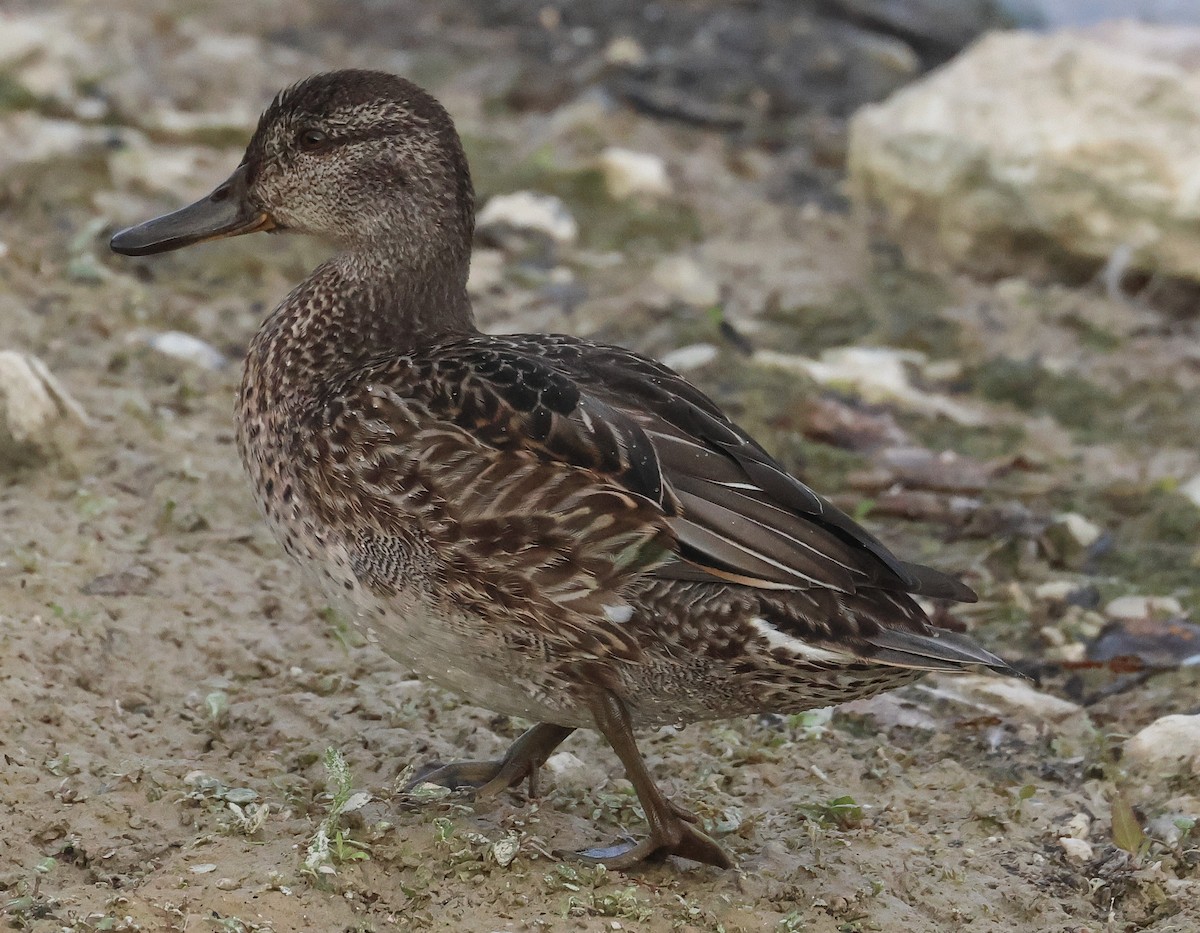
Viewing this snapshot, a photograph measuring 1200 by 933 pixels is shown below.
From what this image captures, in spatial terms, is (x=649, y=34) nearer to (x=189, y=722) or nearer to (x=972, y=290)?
(x=972, y=290)

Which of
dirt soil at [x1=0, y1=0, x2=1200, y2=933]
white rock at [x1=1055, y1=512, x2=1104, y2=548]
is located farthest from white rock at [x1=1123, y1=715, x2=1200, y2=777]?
white rock at [x1=1055, y1=512, x2=1104, y2=548]

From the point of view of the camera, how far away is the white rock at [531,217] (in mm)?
6285

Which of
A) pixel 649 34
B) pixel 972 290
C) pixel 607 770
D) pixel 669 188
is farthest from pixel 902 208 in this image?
pixel 607 770

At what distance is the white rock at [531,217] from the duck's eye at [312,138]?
102 inches

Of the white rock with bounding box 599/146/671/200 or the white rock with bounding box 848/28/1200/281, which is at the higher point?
the white rock with bounding box 848/28/1200/281

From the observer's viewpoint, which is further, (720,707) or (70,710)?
(70,710)

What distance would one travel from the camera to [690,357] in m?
5.38

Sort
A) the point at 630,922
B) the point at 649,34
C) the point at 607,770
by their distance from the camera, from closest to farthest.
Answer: the point at 630,922 < the point at 607,770 < the point at 649,34

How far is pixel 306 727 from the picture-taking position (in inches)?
136

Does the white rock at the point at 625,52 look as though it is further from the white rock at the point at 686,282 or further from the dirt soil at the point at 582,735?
the white rock at the point at 686,282

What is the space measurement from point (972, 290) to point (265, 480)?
12.2 feet

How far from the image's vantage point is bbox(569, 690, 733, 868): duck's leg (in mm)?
2969

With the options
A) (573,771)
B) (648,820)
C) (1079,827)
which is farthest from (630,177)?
(648,820)

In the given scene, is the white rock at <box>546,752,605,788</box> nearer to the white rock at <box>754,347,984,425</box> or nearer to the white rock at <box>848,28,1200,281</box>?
the white rock at <box>754,347,984,425</box>
